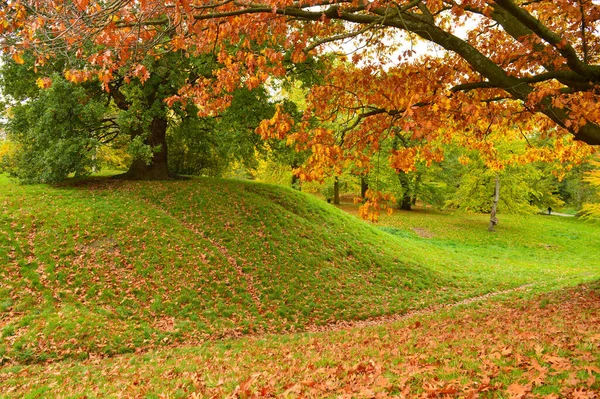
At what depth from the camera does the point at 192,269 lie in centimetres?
1209

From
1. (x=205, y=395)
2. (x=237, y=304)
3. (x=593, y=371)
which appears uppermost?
(x=593, y=371)

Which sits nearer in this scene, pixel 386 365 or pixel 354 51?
pixel 386 365

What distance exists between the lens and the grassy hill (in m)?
9.35

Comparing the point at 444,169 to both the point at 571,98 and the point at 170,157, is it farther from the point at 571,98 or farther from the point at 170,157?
the point at 571,98

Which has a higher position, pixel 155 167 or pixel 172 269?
pixel 155 167

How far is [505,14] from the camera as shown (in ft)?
20.3

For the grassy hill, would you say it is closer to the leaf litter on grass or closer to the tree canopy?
the leaf litter on grass

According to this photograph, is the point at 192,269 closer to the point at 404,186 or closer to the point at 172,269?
the point at 172,269

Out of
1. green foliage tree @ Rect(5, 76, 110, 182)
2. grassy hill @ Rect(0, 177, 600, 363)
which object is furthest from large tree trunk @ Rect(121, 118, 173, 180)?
Answer: green foliage tree @ Rect(5, 76, 110, 182)

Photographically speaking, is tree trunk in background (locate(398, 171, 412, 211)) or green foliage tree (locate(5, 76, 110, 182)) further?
tree trunk in background (locate(398, 171, 412, 211))

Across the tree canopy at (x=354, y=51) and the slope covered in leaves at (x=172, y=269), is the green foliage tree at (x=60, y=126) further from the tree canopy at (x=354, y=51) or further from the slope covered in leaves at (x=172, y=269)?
the tree canopy at (x=354, y=51)

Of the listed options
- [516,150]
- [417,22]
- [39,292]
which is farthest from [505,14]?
[516,150]

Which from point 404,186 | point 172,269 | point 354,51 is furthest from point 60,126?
point 404,186

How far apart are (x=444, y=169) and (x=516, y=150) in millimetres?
8460
